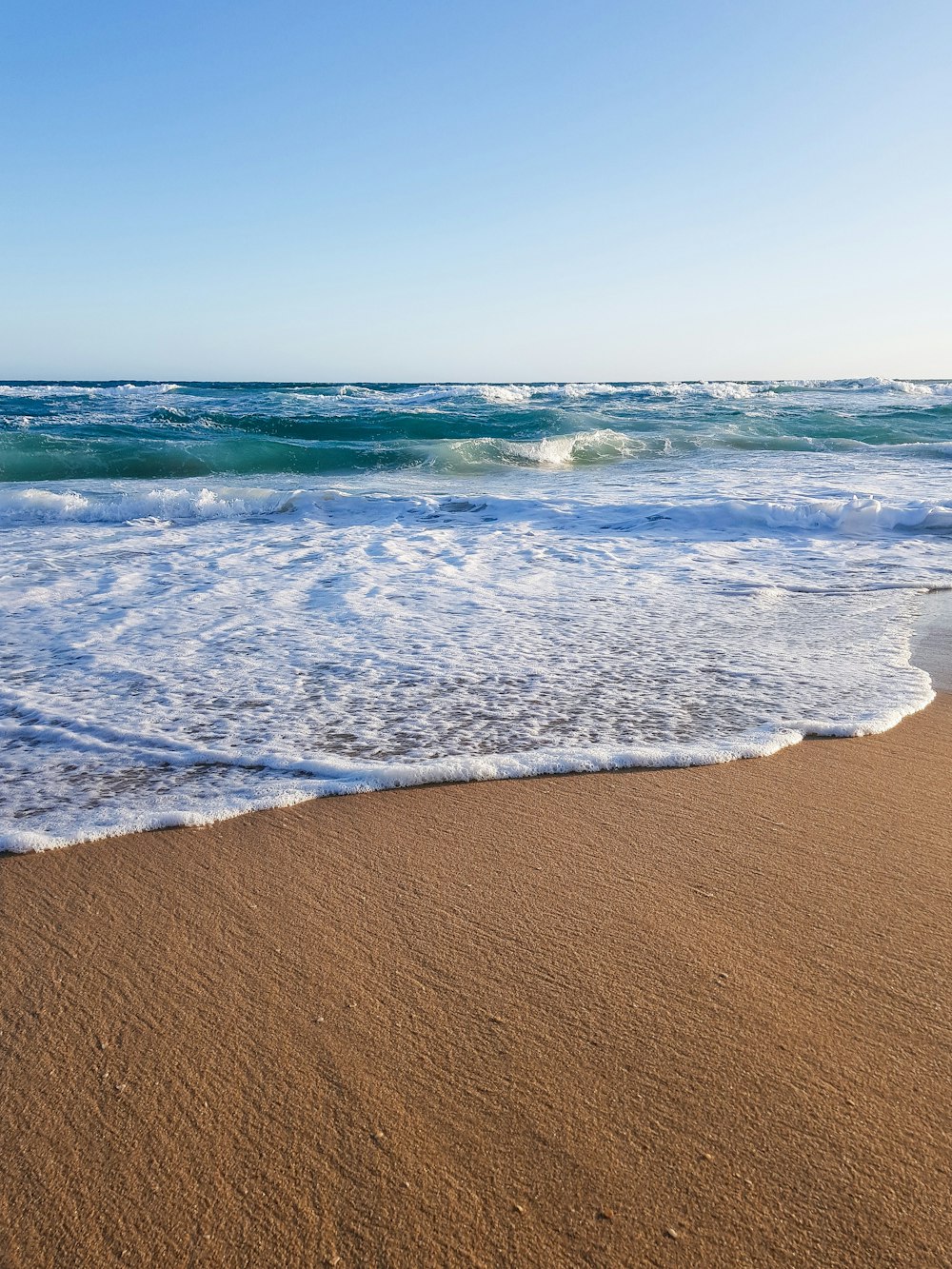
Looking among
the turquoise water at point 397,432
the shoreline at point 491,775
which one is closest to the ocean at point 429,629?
the shoreline at point 491,775

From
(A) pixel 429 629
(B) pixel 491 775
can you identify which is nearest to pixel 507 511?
(A) pixel 429 629

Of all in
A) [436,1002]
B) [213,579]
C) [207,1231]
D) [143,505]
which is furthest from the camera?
[143,505]

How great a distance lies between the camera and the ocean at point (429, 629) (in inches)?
106

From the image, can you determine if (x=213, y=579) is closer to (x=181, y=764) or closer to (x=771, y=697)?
(x=181, y=764)

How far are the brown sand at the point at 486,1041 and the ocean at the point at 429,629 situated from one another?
42 centimetres

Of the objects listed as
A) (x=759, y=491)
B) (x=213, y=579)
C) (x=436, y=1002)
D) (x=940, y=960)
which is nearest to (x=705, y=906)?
(x=940, y=960)

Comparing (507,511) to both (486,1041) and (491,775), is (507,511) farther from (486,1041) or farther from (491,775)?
(486,1041)

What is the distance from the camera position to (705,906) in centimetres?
188

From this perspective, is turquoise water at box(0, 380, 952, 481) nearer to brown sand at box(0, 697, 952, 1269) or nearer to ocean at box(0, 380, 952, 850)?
ocean at box(0, 380, 952, 850)

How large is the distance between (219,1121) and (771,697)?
244 cm

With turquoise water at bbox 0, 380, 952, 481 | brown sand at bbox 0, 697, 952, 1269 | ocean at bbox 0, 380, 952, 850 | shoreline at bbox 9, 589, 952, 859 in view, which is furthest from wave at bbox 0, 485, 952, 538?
brown sand at bbox 0, 697, 952, 1269

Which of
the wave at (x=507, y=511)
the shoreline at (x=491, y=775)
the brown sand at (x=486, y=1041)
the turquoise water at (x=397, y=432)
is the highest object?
the turquoise water at (x=397, y=432)

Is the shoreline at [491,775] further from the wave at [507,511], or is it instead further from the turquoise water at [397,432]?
the turquoise water at [397,432]

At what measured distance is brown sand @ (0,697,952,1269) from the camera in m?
1.16
